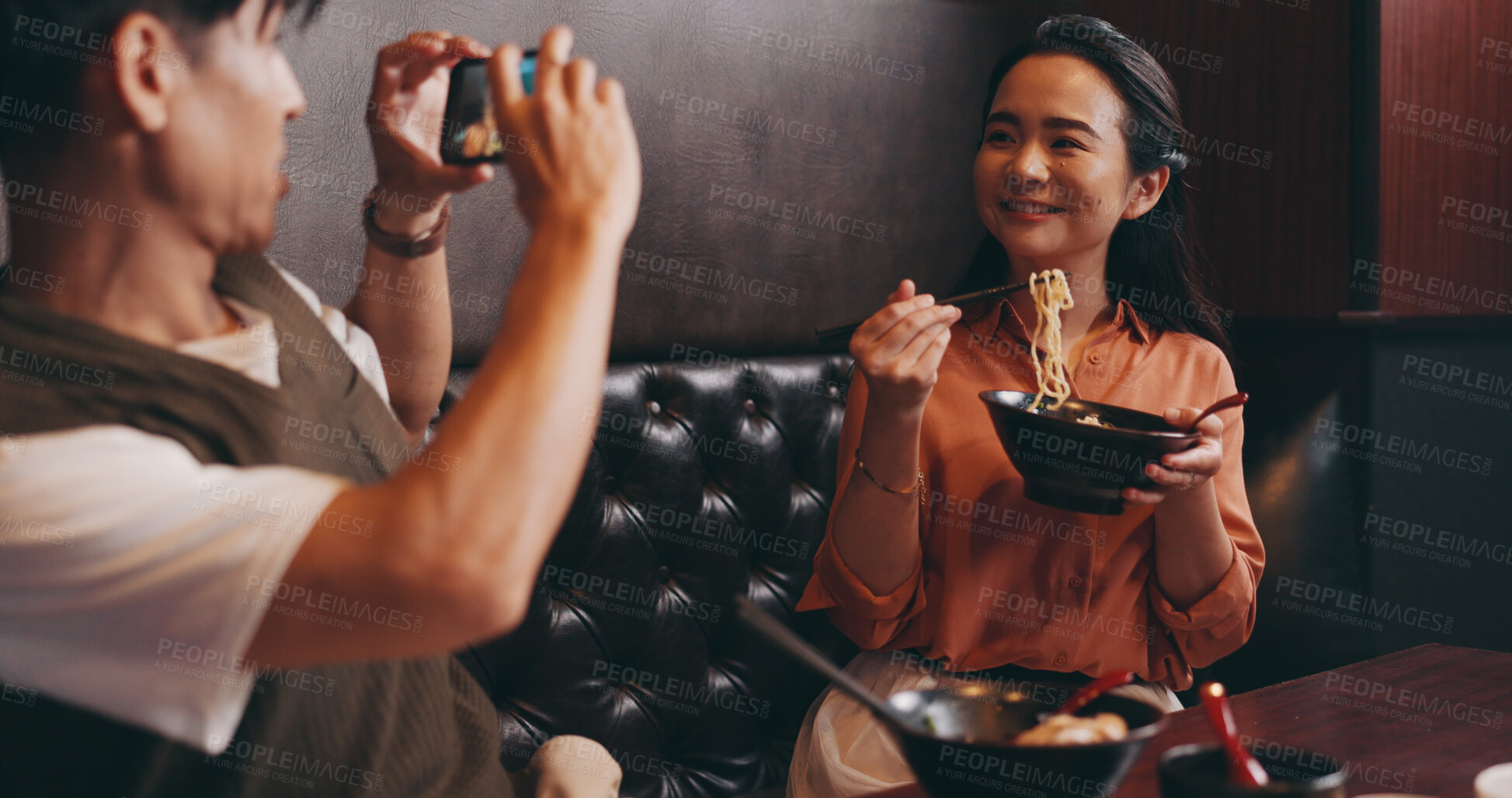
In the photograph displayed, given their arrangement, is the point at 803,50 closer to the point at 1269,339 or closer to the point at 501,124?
the point at 1269,339

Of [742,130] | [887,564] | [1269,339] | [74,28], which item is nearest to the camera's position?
[74,28]

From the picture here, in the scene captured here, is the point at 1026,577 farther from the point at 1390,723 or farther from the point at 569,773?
the point at 569,773

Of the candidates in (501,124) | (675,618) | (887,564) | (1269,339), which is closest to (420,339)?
(501,124)

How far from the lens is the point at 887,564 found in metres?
1.62

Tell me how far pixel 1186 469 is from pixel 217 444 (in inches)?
47.2

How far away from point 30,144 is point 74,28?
0.10m

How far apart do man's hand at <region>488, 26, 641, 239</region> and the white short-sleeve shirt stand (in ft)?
0.83

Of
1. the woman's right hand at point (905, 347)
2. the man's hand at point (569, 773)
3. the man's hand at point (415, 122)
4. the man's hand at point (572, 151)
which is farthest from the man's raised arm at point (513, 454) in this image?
the woman's right hand at point (905, 347)

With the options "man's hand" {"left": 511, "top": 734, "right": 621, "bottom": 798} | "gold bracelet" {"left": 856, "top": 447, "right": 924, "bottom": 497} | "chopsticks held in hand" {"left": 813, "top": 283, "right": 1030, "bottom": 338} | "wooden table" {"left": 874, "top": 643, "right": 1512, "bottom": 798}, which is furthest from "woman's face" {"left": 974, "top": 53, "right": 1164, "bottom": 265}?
"man's hand" {"left": 511, "top": 734, "right": 621, "bottom": 798}

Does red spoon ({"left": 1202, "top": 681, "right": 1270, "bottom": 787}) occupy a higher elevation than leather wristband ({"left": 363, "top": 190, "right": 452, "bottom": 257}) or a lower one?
lower

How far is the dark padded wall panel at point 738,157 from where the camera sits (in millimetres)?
1744

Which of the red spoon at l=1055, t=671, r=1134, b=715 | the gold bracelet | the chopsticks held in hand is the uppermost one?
the chopsticks held in hand

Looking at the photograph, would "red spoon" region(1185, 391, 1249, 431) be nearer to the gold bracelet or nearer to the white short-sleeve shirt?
the gold bracelet

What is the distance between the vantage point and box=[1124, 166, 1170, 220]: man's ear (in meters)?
1.86
